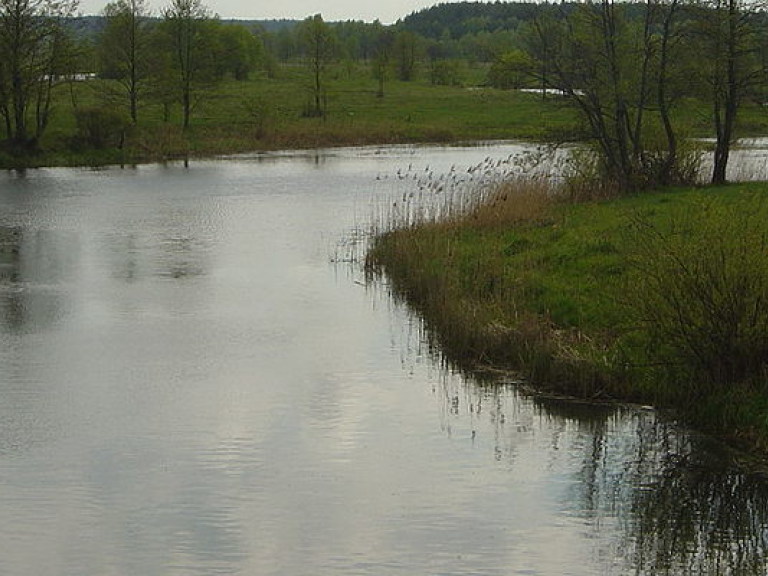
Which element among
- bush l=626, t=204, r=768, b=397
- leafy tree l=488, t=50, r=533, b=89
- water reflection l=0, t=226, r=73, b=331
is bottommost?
water reflection l=0, t=226, r=73, b=331

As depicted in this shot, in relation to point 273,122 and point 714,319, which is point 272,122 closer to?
point 273,122

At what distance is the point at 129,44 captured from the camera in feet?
165

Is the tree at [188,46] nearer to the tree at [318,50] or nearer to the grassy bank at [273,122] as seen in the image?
the grassy bank at [273,122]

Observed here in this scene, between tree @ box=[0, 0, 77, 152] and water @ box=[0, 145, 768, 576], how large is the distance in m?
25.6

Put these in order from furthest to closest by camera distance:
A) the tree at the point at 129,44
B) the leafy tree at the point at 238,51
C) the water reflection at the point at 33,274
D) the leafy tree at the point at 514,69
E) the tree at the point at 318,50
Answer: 1. the leafy tree at the point at 238,51
2. the tree at the point at 318,50
3. the tree at the point at 129,44
4. the leafy tree at the point at 514,69
5. the water reflection at the point at 33,274

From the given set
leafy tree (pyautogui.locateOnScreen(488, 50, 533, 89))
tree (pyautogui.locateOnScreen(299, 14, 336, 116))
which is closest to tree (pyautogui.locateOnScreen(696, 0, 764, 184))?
leafy tree (pyautogui.locateOnScreen(488, 50, 533, 89))

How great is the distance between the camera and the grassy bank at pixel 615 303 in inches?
409

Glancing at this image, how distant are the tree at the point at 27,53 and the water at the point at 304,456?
83.9ft

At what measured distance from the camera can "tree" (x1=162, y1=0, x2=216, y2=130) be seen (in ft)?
173

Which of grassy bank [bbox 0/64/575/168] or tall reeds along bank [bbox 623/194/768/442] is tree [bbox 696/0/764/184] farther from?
tall reeds along bank [bbox 623/194/768/442]

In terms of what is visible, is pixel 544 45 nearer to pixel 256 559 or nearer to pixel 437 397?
pixel 437 397

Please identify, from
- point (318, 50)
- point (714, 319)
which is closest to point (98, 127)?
point (318, 50)

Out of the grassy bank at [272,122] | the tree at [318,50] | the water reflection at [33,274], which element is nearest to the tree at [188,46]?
the grassy bank at [272,122]

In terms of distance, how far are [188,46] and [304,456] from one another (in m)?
45.2
